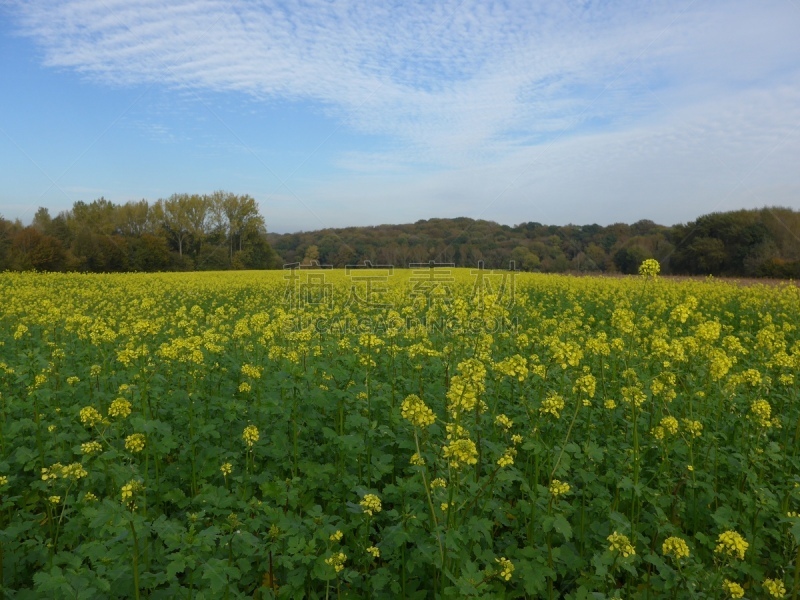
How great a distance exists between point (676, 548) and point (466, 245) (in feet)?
125

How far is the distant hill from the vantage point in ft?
122

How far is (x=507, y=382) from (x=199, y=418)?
3.60 metres

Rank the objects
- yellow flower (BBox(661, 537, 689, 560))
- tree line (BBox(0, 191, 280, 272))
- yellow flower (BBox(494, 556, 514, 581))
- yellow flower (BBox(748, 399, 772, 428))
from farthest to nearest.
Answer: tree line (BBox(0, 191, 280, 272)), yellow flower (BBox(748, 399, 772, 428)), yellow flower (BBox(661, 537, 689, 560)), yellow flower (BBox(494, 556, 514, 581))

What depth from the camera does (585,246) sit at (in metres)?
40.6

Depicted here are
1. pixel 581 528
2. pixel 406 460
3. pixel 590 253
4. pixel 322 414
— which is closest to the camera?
pixel 581 528

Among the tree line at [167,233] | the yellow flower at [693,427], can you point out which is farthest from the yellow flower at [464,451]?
the tree line at [167,233]

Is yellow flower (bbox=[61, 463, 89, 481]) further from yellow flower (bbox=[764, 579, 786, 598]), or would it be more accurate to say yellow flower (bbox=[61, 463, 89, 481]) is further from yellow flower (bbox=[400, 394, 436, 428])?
yellow flower (bbox=[764, 579, 786, 598])

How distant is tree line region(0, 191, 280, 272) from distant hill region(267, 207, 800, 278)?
13.4m

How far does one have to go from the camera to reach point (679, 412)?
5.42 meters

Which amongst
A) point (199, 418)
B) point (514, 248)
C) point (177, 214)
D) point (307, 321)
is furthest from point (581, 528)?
point (177, 214)

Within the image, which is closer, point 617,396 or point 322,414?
point 322,414

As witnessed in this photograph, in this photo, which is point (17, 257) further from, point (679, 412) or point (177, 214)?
point (679, 412)

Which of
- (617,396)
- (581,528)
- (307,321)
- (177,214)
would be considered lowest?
(581,528)

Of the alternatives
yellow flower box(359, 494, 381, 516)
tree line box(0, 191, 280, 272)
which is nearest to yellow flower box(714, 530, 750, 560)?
yellow flower box(359, 494, 381, 516)
